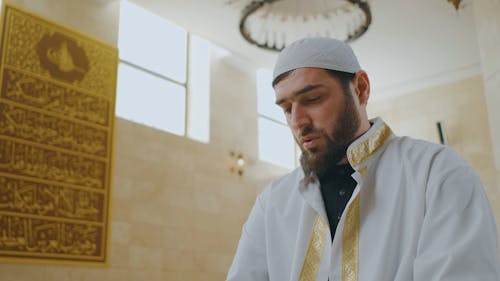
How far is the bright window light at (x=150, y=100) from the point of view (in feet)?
23.0

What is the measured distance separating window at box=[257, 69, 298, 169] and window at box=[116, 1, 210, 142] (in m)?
1.54

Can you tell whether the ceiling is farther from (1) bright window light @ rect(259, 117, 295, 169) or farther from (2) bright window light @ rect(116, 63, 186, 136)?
(1) bright window light @ rect(259, 117, 295, 169)

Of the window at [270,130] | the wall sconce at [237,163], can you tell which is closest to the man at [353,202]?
the wall sconce at [237,163]

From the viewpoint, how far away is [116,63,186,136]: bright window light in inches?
276

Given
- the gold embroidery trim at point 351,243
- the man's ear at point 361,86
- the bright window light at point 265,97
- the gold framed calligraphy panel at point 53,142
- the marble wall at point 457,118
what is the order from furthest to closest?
the bright window light at point 265,97 → the marble wall at point 457,118 → the gold framed calligraphy panel at point 53,142 → the man's ear at point 361,86 → the gold embroidery trim at point 351,243

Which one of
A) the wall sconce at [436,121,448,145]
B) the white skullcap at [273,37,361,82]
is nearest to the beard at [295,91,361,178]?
the white skullcap at [273,37,361,82]

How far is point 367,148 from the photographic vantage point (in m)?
1.59

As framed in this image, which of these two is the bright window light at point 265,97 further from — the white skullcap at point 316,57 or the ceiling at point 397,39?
the white skullcap at point 316,57

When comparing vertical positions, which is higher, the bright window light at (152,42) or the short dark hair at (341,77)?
the bright window light at (152,42)

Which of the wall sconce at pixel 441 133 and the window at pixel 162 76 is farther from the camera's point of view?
the wall sconce at pixel 441 133

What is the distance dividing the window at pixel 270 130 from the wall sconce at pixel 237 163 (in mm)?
873

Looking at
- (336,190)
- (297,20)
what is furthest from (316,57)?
(297,20)

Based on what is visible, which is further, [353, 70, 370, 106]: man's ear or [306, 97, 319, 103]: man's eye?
[353, 70, 370, 106]: man's ear

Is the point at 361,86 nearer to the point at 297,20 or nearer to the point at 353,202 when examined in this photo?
the point at 353,202
